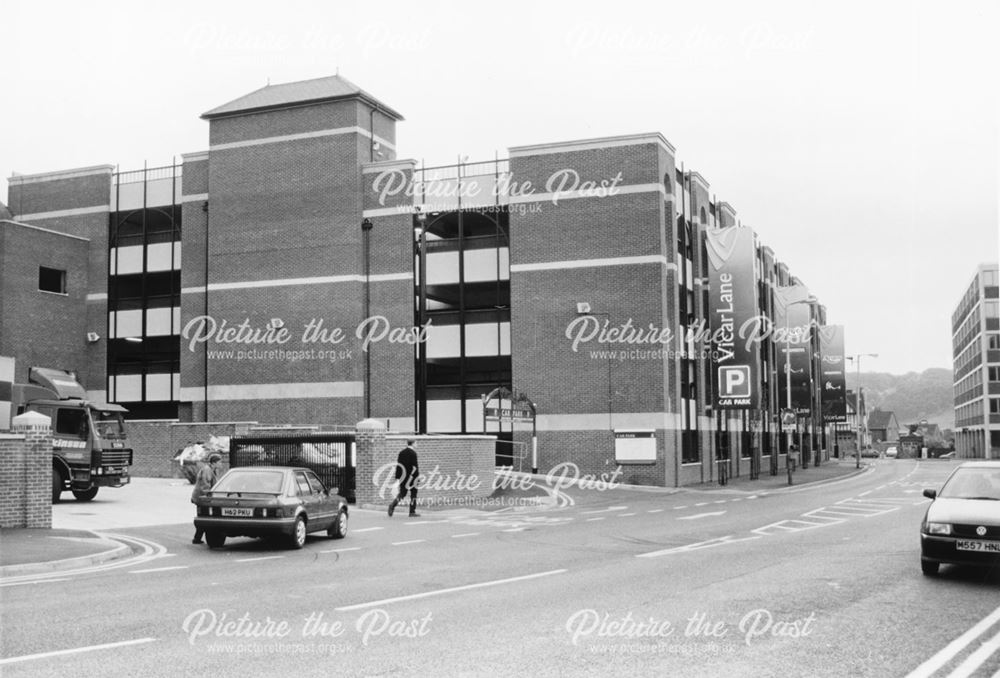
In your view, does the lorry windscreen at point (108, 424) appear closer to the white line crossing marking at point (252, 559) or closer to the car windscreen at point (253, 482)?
the car windscreen at point (253, 482)

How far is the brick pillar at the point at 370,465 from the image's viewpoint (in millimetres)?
26281

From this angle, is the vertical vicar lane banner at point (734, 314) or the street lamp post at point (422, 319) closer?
the vertical vicar lane banner at point (734, 314)

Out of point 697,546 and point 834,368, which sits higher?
point 834,368

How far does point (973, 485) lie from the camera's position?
1320 centimetres

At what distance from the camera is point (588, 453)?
38156 millimetres

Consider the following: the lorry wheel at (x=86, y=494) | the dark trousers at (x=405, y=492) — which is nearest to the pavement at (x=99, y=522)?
the lorry wheel at (x=86, y=494)

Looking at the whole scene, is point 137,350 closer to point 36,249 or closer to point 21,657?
point 36,249

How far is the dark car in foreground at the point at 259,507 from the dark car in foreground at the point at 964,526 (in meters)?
9.78

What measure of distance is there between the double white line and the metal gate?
776 inches

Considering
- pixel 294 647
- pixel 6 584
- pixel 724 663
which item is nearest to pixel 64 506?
pixel 6 584

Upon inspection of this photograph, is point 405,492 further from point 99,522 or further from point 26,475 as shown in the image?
point 26,475

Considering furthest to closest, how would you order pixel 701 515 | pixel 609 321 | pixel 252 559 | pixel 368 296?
pixel 368 296, pixel 609 321, pixel 701 515, pixel 252 559

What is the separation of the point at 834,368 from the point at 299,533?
63.0 meters

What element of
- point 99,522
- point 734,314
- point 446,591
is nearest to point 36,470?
point 99,522
